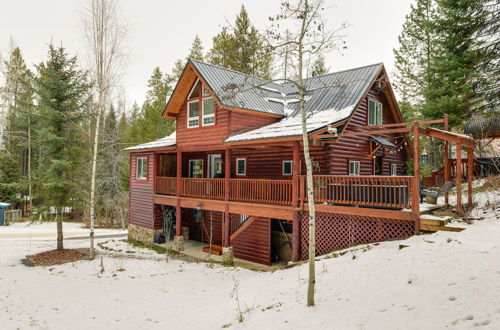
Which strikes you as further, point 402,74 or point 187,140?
point 402,74

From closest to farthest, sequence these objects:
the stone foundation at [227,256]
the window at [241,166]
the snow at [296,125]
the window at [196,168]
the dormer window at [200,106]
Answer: the snow at [296,125]
the stone foundation at [227,256]
the dormer window at [200,106]
the window at [241,166]
the window at [196,168]

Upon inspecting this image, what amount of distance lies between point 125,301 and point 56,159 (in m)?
10.7

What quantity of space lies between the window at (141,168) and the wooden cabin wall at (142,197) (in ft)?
0.73

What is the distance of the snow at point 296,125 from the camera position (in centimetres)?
1293

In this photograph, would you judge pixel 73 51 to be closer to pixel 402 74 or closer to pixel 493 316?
pixel 493 316

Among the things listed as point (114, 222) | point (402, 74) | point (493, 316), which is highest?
point (402, 74)

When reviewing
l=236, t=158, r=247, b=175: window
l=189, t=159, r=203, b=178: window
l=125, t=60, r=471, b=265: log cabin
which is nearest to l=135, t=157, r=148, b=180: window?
l=125, t=60, r=471, b=265: log cabin

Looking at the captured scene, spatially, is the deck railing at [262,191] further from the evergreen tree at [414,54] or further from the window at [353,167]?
the evergreen tree at [414,54]

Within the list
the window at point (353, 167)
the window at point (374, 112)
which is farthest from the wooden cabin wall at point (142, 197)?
the window at point (374, 112)

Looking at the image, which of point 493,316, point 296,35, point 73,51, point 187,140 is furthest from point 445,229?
point 73,51

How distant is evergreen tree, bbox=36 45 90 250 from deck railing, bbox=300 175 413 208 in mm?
13125

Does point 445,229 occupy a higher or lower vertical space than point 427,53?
lower

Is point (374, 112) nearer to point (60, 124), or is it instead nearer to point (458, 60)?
point (458, 60)

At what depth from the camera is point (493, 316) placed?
5.00 meters
